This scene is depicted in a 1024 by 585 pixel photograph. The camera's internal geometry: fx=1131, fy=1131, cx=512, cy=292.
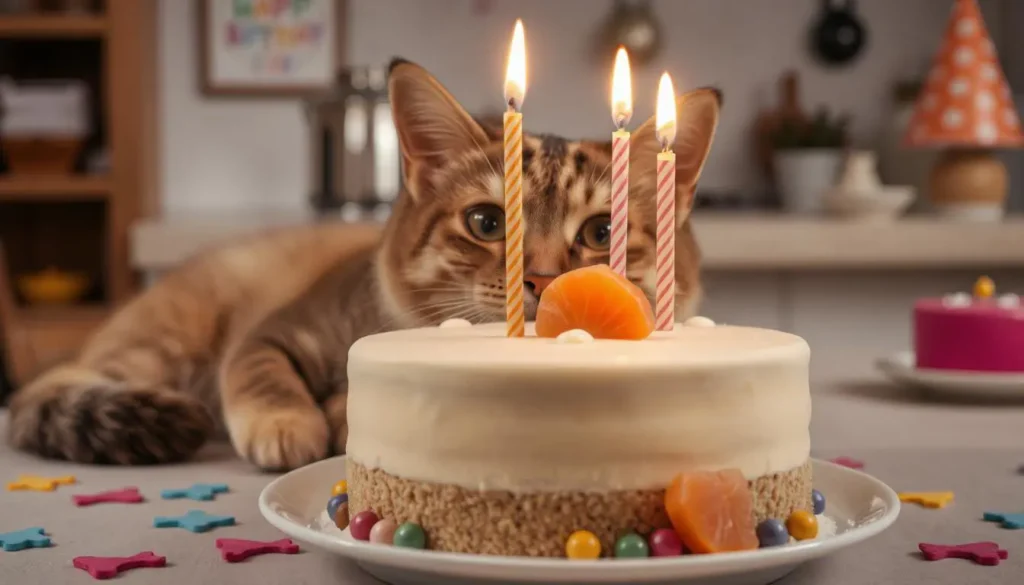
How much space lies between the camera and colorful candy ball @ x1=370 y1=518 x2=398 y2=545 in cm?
68

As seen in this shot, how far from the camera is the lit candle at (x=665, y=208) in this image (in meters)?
0.82

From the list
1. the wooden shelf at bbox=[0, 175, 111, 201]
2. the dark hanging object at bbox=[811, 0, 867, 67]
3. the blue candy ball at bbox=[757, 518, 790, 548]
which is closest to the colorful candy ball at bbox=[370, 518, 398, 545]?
the blue candy ball at bbox=[757, 518, 790, 548]

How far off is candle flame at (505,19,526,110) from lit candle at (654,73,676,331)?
10 centimetres

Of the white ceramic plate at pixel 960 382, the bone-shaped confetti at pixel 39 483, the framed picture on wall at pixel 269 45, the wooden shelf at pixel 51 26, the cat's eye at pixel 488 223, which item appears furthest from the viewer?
the framed picture on wall at pixel 269 45

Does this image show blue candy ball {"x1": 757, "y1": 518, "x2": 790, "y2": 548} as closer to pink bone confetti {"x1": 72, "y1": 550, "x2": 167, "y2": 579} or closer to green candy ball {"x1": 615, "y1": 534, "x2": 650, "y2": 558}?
green candy ball {"x1": 615, "y1": 534, "x2": 650, "y2": 558}

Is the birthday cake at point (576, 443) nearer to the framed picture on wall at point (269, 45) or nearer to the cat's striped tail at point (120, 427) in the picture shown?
the cat's striped tail at point (120, 427)

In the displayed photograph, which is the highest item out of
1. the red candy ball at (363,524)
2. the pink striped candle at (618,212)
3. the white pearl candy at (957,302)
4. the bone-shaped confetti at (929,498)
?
the pink striped candle at (618,212)

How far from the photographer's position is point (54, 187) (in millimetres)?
3523

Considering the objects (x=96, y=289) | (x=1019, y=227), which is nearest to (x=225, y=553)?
(x=1019, y=227)

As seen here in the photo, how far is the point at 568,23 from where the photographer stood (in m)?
3.99

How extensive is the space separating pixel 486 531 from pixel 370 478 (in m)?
0.11

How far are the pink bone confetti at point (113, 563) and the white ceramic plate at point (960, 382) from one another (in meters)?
1.07

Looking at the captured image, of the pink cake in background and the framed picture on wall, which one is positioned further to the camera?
the framed picture on wall

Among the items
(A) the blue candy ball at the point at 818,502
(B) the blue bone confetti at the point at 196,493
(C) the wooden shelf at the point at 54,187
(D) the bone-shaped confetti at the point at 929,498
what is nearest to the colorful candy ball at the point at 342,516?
(B) the blue bone confetti at the point at 196,493
